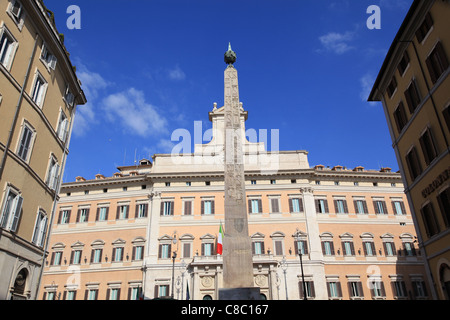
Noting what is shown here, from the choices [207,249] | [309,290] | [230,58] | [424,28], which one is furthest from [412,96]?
[207,249]

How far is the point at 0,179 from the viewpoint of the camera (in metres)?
12.3

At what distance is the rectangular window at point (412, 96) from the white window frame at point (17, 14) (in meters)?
17.4

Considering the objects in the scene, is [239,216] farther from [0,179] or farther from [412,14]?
[412,14]

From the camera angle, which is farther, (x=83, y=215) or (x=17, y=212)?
(x=83, y=215)

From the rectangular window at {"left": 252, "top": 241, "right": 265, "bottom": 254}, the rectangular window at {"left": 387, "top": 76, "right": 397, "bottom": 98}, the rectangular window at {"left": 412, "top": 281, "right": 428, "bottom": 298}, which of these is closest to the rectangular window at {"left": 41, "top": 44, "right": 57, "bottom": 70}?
the rectangular window at {"left": 387, "top": 76, "right": 397, "bottom": 98}

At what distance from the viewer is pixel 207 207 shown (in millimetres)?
32062

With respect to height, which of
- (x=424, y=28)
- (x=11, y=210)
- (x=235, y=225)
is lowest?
(x=235, y=225)

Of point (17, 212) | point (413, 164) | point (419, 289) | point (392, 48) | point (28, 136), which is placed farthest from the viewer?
point (419, 289)

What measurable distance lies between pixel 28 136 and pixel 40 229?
4366 mm

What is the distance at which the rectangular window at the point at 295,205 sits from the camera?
105 ft

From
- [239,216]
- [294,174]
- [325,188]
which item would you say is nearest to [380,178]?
[325,188]

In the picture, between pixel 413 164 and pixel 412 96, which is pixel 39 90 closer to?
pixel 412 96

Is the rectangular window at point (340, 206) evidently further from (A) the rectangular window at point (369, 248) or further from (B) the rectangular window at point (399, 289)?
(B) the rectangular window at point (399, 289)
